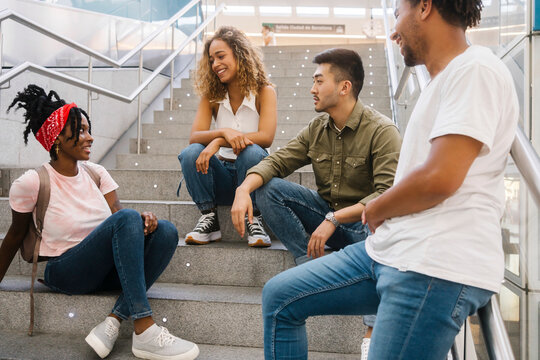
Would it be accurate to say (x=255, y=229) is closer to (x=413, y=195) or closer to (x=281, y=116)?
(x=413, y=195)

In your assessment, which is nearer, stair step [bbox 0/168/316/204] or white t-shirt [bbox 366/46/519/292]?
white t-shirt [bbox 366/46/519/292]

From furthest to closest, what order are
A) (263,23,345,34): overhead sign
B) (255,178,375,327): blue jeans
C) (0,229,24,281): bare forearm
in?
(263,23,345,34): overhead sign
(255,178,375,327): blue jeans
(0,229,24,281): bare forearm

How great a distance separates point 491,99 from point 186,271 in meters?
1.60

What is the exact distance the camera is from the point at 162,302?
1.87 metres

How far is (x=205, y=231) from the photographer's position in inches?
87.9

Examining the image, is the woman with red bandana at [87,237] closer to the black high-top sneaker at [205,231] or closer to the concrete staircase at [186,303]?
the concrete staircase at [186,303]

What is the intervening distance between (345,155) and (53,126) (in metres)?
1.13

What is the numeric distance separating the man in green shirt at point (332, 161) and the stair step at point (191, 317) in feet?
0.92

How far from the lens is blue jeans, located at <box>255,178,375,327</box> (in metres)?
1.87

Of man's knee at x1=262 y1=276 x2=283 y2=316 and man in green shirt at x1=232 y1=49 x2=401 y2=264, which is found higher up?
man in green shirt at x1=232 y1=49 x2=401 y2=264

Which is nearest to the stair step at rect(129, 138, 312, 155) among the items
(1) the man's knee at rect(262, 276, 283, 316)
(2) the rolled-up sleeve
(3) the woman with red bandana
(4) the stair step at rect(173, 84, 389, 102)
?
(4) the stair step at rect(173, 84, 389, 102)

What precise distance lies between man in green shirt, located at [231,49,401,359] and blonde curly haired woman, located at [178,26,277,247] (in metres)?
0.27

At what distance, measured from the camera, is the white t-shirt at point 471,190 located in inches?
32.6

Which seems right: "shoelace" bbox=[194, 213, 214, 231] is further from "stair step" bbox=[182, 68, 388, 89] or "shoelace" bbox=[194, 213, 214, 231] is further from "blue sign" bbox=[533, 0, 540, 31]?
"stair step" bbox=[182, 68, 388, 89]
